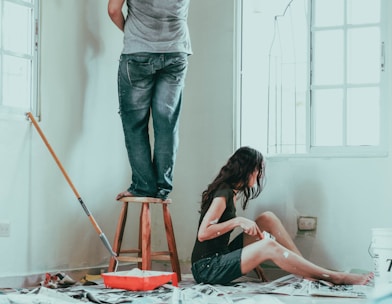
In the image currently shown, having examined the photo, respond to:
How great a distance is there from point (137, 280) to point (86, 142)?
3.52ft

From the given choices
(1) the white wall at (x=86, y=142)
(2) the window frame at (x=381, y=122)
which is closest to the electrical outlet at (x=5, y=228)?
(1) the white wall at (x=86, y=142)

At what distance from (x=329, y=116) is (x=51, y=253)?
1.89 m

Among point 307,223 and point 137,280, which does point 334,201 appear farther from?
point 137,280

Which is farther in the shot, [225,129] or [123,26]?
[225,129]

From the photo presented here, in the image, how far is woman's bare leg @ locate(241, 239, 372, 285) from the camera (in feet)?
10.9

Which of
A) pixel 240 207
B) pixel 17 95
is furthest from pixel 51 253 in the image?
pixel 240 207

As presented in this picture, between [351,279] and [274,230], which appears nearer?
[351,279]

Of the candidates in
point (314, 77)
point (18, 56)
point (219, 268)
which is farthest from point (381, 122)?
point (18, 56)

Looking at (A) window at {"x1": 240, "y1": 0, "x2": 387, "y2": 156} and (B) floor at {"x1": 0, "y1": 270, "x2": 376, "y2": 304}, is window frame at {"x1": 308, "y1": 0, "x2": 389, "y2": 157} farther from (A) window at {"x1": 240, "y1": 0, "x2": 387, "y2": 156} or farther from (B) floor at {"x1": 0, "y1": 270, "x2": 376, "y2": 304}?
(B) floor at {"x1": 0, "y1": 270, "x2": 376, "y2": 304}

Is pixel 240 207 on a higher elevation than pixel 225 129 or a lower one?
lower

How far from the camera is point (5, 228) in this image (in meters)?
3.28

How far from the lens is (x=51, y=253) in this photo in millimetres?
→ 3582

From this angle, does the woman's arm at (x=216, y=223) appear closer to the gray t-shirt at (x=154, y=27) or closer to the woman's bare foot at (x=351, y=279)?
the woman's bare foot at (x=351, y=279)

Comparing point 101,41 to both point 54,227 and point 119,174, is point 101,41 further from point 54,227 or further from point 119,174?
point 54,227
